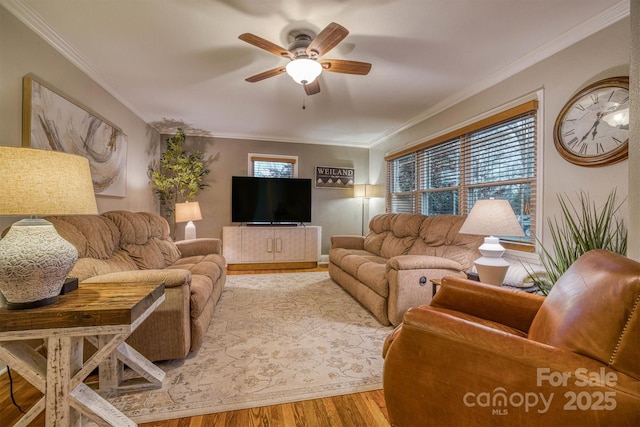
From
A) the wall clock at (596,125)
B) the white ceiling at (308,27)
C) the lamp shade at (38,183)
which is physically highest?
the white ceiling at (308,27)

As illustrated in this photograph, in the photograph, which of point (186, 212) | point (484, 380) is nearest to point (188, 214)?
point (186, 212)

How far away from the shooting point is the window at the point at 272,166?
4988mm

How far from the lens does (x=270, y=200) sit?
4867mm

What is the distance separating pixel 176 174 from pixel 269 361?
12.9ft

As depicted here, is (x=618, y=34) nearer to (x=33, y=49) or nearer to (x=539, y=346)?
(x=539, y=346)

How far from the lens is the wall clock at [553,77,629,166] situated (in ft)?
5.55

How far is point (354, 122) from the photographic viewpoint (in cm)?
413

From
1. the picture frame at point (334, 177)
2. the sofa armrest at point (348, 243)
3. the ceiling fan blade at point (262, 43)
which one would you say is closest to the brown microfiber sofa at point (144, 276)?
the ceiling fan blade at point (262, 43)

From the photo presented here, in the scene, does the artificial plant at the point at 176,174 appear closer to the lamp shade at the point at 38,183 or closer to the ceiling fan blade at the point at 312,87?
the ceiling fan blade at the point at 312,87

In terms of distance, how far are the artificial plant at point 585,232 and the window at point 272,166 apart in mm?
4000

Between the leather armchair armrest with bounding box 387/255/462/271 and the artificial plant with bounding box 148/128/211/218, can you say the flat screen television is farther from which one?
the leather armchair armrest with bounding box 387/255/462/271

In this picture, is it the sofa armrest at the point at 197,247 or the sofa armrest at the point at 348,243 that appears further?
the sofa armrest at the point at 348,243

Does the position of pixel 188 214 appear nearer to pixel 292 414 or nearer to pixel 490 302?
pixel 292 414

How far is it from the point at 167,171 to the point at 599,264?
5.32m
